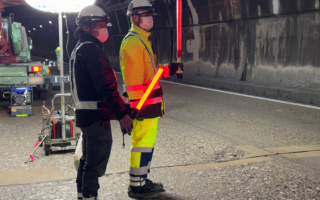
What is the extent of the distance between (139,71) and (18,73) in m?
6.62

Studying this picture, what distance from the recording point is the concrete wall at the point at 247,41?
36.4 ft

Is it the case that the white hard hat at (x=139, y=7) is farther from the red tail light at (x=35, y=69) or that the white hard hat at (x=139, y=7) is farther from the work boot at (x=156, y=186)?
the red tail light at (x=35, y=69)

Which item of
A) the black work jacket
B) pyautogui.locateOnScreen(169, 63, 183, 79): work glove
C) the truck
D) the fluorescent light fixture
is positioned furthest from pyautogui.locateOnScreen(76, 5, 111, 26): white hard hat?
the truck

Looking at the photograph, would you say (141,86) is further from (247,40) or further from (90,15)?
A: (247,40)

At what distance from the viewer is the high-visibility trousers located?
400cm

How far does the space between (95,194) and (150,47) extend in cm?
152

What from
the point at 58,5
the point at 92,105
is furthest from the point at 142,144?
the point at 58,5

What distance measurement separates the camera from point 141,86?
3.93 metres

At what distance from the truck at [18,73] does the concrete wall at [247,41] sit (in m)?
6.28

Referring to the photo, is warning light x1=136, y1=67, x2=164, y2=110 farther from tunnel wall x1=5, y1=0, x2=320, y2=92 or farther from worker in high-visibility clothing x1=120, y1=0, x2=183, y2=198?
tunnel wall x1=5, y1=0, x2=320, y2=92

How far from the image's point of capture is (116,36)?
82.4 feet

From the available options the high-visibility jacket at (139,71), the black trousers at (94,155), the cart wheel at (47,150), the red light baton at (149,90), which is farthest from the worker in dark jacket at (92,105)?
the cart wheel at (47,150)

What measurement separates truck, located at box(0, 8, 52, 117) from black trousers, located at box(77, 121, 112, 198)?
596 centimetres

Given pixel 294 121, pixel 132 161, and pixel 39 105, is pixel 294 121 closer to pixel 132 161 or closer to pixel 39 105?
pixel 132 161
